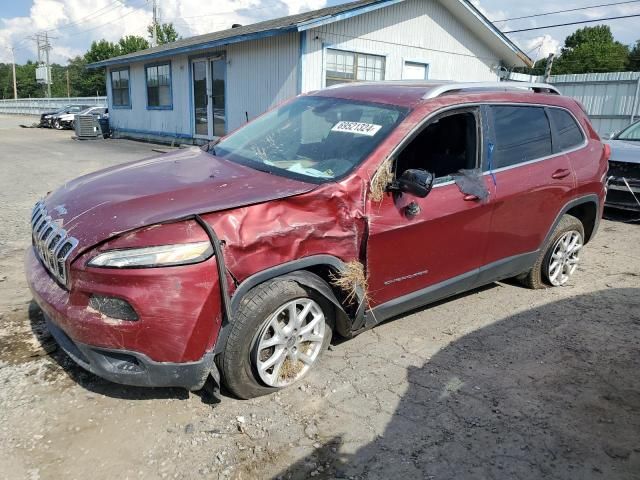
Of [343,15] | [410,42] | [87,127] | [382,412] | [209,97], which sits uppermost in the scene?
[343,15]

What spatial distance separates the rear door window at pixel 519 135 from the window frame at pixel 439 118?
0.13m

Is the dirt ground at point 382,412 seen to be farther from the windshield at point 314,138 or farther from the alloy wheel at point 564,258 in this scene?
the windshield at point 314,138

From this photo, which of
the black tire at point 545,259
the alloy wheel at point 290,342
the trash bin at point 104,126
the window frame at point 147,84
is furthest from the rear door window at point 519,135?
the trash bin at point 104,126

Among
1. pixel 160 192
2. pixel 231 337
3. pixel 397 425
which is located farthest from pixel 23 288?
pixel 397 425

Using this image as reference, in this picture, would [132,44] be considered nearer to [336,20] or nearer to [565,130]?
[336,20]

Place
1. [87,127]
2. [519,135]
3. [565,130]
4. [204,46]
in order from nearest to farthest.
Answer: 1. [519,135]
2. [565,130]
3. [204,46]
4. [87,127]

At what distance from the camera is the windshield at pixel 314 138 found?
3.31 meters

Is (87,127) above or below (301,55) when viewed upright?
below

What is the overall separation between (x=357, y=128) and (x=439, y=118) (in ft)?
1.92

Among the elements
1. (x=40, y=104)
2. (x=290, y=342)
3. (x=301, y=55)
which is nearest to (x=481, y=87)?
(x=290, y=342)

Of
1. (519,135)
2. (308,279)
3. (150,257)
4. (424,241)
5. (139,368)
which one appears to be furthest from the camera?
(519,135)

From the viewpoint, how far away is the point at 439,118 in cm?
356

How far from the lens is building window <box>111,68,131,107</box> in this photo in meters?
21.8

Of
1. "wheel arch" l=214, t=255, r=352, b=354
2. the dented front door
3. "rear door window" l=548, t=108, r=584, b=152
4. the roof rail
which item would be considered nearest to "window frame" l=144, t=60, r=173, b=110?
the roof rail
